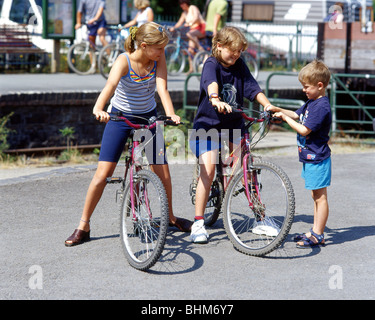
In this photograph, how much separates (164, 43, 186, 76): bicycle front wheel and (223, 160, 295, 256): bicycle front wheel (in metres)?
9.33

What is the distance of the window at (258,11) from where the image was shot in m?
29.4

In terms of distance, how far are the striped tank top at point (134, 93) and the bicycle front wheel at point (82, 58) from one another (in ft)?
31.0

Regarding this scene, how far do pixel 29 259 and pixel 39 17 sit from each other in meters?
11.1

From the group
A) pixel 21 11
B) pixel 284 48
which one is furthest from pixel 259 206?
pixel 284 48

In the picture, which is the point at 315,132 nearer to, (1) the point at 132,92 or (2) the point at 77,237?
(1) the point at 132,92

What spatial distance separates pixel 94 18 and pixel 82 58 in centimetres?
90

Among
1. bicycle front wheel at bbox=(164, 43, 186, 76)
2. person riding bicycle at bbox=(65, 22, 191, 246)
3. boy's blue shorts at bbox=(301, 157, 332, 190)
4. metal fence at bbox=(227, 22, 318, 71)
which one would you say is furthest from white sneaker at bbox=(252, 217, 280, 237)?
metal fence at bbox=(227, 22, 318, 71)

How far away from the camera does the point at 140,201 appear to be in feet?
15.9

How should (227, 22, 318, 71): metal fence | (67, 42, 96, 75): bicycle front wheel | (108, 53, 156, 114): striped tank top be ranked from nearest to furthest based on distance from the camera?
(108, 53, 156, 114): striped tank top → (67, 42, 96, 75): bicycle front wheel → (227, 22, 318, 71): metal fence

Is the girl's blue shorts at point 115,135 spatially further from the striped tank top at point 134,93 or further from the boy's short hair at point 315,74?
the boy's short hair at point 315,74

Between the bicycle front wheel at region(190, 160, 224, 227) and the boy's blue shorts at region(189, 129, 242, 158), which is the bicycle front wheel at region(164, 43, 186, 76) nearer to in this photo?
the bicycle front wheel at region(190, 160, 224, 227)

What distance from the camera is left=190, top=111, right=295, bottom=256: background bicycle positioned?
15.9 ft

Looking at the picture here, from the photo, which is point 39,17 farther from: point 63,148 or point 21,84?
point 63,148

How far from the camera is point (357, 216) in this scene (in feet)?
20.5
